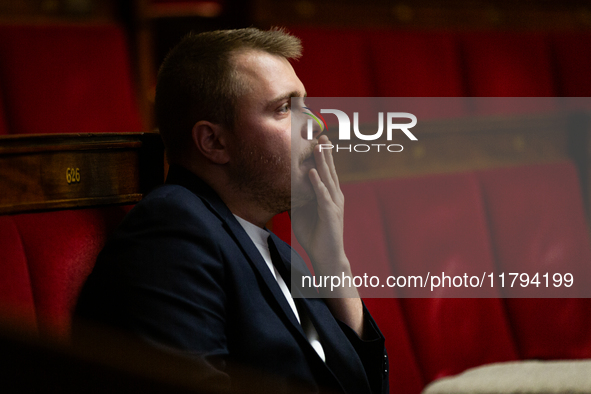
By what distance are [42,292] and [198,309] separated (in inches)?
4.7

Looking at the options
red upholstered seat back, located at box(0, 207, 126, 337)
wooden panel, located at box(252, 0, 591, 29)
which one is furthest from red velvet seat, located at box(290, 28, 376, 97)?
red upholstered seat back, located at box(0, 207, 126, 337)

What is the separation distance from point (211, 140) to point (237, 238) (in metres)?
0.09

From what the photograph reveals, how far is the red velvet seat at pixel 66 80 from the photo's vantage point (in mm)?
733

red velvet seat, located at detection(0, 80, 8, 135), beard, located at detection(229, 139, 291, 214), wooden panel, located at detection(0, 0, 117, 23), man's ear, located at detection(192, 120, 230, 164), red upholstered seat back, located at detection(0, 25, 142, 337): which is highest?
wooden panel, located at detection(0, 0, 117, 23)

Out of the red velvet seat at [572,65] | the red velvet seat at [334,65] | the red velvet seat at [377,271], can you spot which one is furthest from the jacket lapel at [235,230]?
the red velvet seat at [572,65]

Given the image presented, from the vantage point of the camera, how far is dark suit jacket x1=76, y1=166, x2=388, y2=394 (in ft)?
1.17

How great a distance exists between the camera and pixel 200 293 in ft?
1.23

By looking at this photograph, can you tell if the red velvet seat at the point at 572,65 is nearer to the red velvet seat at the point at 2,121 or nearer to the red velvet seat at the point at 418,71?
the red velvet seat at the point at 418,71

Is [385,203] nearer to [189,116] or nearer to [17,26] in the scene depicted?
[189,116]

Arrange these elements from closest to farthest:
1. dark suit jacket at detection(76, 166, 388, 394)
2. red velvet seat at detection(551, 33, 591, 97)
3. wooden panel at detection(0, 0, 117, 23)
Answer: dark suit jacket at detection(76, 166, 388, 394)
wooden panel at detection(0, 0, 117, 23)
red velvet seat at detection(551, 33, 591, 97)

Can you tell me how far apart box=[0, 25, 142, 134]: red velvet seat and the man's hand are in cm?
37

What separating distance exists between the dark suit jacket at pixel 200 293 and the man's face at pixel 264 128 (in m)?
0.04

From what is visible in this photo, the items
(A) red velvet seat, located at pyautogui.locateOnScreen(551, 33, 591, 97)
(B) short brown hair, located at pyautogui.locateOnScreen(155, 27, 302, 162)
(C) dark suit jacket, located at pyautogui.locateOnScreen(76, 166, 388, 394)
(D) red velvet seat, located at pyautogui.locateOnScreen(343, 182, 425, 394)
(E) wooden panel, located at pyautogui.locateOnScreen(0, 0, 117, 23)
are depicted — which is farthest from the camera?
(A) red velvet seat, located at pyautogui.locateOnScreen(551, 33, 591, 97)

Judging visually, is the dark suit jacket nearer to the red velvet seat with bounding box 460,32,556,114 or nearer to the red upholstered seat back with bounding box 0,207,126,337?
the red upholstered seat back with bounding box 0,207,126,337
